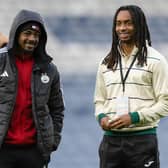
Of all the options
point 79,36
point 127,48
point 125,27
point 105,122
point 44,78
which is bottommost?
point 79,36

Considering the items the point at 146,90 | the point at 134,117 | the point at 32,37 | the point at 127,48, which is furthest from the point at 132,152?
the point at 32,37

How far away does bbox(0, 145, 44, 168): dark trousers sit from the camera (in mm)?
3916

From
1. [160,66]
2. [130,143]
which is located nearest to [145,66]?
[160,66]

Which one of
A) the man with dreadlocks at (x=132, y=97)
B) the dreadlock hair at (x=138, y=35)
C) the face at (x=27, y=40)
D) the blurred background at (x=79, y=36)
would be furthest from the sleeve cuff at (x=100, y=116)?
the blurred background at (x=79, y=36)

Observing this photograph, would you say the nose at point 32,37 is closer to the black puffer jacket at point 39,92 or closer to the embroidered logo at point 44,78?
the black puffer jacket at point 39,92

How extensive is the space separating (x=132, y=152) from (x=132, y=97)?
11.2 inches

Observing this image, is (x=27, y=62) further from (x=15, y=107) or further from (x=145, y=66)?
Result: (x=145, y=66)

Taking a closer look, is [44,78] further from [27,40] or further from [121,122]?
[121,122]

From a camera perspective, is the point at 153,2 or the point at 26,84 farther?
the point at 153,2

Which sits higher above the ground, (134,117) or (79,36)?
(134,117)

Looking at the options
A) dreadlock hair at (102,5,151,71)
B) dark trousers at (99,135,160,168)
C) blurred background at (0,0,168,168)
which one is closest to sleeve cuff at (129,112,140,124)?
dark trousers at (99,135,160,168)

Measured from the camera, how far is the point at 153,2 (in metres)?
14.3

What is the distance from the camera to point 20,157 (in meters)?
3.94

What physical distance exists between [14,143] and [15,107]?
18 centimetres
